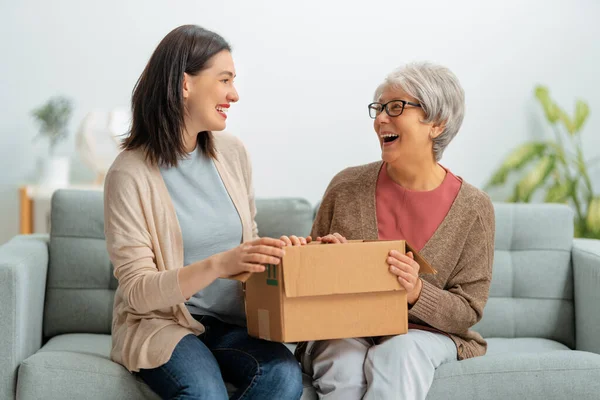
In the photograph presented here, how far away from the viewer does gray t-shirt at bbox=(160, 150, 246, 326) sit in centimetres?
183

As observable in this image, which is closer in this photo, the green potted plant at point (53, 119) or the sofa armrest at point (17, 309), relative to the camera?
the sofa armrest at point (17, 309)

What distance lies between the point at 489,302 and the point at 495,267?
0.12 m

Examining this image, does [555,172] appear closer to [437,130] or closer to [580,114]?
[580,114]

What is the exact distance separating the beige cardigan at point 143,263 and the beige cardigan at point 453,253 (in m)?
0.49

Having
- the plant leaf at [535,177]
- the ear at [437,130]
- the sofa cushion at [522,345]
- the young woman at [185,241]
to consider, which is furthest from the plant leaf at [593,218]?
the young woman at [185,241]

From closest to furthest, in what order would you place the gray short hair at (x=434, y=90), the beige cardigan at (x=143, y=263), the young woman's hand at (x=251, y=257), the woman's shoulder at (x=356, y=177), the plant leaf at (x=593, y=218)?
the young woman's hand at (x=251, y=257)
the beige cardigan at (x=143, y=263)
the gray short hair at (x=434, y=90)
the woman's shoulder at (x=356, y=177)
the plant leaf at (x=593, y=218)

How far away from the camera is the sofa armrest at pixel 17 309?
5.92 ft

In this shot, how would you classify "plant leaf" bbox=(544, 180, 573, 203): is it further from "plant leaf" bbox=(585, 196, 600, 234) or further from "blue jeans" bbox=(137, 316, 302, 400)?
"blue jeans" bbox=(137, 316, 302, 400)

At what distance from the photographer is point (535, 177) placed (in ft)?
12.4

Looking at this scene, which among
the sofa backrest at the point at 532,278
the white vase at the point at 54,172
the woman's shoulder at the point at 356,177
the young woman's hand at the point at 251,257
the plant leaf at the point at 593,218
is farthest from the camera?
the plant leaf at the point at 593,218

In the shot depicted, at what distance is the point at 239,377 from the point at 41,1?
268 centimetres

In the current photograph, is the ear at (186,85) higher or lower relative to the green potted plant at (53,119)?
higher

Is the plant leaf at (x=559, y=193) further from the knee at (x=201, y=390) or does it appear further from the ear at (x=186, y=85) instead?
the knee at (x=201, y=390)

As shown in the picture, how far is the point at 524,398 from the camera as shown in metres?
1.86
